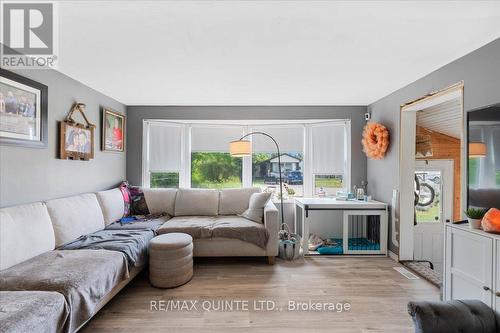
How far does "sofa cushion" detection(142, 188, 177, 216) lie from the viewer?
3.86 meters

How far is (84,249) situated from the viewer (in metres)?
2.38

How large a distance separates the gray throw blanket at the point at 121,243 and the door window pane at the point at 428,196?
3.65 metres

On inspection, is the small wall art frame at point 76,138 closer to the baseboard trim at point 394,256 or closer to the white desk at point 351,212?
the white desk at point 351,212

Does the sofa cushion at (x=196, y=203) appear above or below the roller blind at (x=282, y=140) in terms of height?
below

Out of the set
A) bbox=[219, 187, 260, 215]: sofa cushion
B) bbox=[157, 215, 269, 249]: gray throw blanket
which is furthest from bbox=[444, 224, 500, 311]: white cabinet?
bbox=[219, 187, 260, 215]: sofa cushion

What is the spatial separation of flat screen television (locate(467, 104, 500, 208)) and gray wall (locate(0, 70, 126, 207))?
4.04 meters

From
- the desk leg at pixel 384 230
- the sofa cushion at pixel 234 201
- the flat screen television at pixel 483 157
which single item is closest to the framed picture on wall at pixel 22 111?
the sofa cushion at pixel 234 201

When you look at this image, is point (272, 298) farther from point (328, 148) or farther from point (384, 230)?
point (328, 148)

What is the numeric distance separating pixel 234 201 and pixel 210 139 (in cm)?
127

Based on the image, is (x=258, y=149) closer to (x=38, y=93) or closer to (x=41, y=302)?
(x=38, y=93)

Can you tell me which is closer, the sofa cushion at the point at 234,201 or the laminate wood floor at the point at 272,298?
the laminate wood floor at the point at 272,298

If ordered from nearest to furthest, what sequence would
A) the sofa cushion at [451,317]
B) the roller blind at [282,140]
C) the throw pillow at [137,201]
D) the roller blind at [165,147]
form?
the sofa cushion at [451,317] → the throw pillow at [137,201] → the roller blind at [165,147] → the roller blind at [282,140]

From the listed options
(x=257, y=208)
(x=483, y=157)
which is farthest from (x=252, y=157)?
→ (x=483, y=157)

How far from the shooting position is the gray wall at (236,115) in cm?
423
